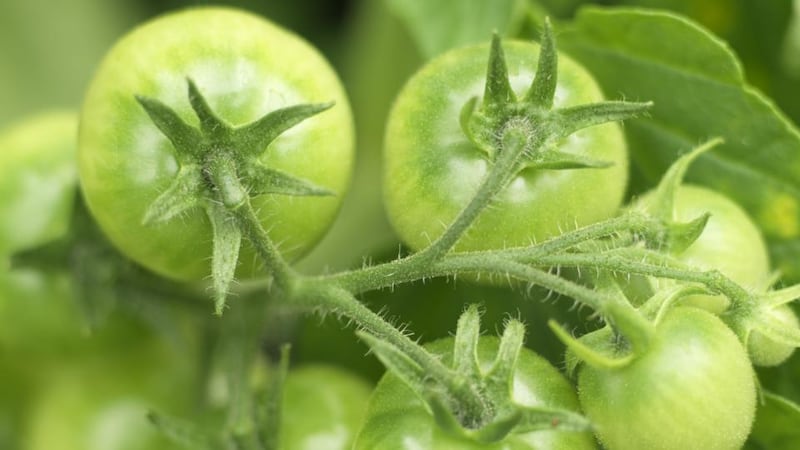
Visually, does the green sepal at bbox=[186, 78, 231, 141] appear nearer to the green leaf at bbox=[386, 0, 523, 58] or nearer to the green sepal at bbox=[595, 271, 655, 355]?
the green sepal at bbox=[595, 271, 655, 355]

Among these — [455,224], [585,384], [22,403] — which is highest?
[455,224]

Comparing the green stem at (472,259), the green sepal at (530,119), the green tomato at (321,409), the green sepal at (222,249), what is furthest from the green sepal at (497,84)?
the green tomato at (321,409)

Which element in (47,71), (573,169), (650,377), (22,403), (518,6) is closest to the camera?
(650,377)

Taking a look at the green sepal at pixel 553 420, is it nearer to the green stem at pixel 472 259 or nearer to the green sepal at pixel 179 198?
the green stem at pixel 472 259

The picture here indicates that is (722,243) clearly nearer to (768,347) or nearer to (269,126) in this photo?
(768,347)

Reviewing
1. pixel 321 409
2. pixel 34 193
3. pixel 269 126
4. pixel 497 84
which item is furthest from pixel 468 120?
pixel 34 193

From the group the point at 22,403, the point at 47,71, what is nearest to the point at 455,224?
the point at 22,403

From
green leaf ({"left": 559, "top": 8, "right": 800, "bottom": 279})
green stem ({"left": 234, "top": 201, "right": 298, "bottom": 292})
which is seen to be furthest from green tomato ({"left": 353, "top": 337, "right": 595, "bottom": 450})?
green leaf ({"left": 559, "top": 8, "right": 800, "bottom": 279})

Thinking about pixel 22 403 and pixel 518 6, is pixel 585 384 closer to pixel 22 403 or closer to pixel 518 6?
pixel 518 6
